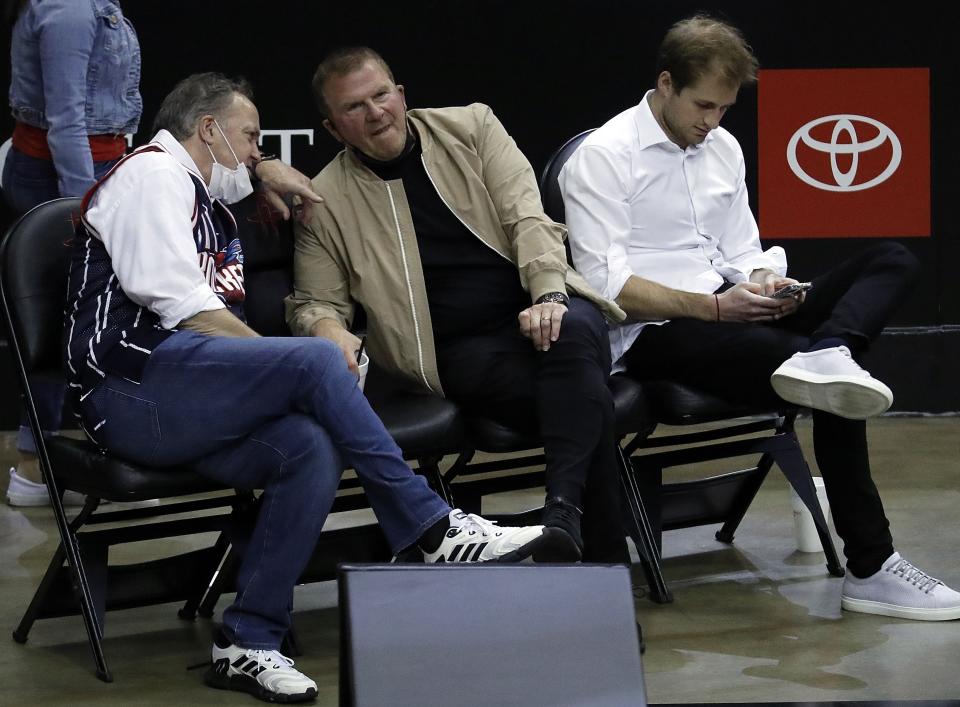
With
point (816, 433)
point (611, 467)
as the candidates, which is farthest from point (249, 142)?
point (816, 433)

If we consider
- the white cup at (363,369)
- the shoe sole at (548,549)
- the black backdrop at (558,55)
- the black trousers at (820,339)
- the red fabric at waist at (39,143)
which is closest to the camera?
the shoe sole at (548,549)

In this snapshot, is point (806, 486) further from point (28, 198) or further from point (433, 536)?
point (28, 198)

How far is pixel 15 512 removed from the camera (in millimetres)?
4387

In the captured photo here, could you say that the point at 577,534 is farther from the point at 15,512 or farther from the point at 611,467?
the point at 15,512

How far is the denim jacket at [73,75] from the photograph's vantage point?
13.6ft

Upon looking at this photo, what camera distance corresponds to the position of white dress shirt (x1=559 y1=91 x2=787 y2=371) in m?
3.63

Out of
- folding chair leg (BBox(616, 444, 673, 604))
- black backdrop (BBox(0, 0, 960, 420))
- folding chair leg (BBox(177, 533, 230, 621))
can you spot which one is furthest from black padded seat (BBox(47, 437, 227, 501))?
black backdrop (BBox(0, 0, 960, 420))

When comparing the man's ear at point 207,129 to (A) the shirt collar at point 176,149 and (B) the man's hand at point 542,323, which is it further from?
(B) the man's hand at point 542,323

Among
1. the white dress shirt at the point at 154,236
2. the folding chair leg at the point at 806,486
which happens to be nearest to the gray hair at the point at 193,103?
the white dress shirt at the point at 154,236

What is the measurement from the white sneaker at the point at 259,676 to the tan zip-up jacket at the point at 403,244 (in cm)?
77

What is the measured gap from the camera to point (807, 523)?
3.82m

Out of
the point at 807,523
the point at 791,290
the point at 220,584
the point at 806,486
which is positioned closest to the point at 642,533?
the point at 806,486

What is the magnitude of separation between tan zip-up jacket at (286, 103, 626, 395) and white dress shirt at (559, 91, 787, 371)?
156 mm

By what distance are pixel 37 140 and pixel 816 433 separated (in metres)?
2.43
